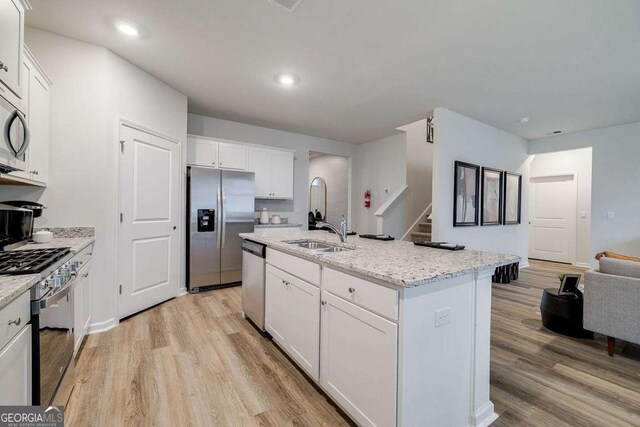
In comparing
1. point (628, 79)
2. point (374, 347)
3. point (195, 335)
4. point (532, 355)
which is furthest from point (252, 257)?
point (628, 79)

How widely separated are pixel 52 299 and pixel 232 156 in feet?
10.7

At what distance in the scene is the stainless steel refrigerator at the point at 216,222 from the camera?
3.68 m

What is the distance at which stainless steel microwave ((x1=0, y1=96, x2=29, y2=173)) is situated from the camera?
156 centimetres

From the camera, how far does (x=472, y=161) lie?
430 centimetres

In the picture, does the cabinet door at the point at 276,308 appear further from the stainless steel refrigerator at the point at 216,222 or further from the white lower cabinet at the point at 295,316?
the stainless steel refrigerator at the point at 216,222

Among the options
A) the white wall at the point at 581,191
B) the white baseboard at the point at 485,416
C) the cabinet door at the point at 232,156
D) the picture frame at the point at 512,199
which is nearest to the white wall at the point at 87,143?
the cabinet door at the point at 232,156

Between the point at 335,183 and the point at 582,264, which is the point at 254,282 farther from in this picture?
the point at 582,264

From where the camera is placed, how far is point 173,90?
335 cm

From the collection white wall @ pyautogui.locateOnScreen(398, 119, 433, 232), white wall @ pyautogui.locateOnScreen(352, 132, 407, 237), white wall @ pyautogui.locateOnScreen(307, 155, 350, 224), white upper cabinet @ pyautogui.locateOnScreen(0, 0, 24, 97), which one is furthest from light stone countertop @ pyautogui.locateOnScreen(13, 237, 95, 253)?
white wall @ pyautogui.locateOnScreen(398, 119, 433, 232)

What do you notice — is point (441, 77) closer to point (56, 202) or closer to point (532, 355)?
point (532, 355)

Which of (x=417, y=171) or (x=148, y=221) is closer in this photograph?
(x=148, y=221)

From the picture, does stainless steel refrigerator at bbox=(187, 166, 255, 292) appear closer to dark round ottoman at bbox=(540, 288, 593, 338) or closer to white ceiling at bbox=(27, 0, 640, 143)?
white ceiling at bbox=(27, 0, 640, 143)

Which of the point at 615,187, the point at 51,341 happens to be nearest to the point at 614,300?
the point at 615,187

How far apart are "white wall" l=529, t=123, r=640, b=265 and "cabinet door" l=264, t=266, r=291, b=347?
17.7ft
